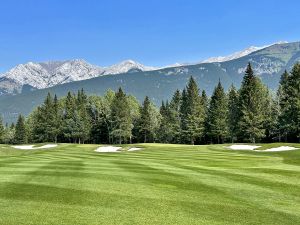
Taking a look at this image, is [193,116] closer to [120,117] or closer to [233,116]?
[233,116]

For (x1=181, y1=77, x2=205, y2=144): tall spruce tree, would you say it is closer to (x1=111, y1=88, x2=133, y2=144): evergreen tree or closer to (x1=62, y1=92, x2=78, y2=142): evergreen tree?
(x1=111, y1=88, x2=133, y2=144): evergreen tree

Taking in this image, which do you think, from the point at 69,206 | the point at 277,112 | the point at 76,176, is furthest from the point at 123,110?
the point at 69,206

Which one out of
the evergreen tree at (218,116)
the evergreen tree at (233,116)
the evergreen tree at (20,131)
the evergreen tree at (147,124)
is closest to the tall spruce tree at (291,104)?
the evergreen tree at (233,116)

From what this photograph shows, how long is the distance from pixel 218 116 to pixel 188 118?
10478mm

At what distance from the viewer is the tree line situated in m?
87.8

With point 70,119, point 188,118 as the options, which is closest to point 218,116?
point 188,118

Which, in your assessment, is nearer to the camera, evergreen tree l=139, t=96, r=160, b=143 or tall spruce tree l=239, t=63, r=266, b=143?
tall spruce tree l=239, t=63, r=266, b=143

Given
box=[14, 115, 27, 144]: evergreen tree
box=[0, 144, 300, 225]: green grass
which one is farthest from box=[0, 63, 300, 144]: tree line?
box=[0, 144, 300, 225]: green grass

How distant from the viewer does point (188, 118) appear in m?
113

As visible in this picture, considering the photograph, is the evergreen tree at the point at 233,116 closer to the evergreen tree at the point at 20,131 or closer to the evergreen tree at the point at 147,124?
the evergreen tree at the point at 147,124

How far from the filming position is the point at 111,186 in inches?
689

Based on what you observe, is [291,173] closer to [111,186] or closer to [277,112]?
[111,186]

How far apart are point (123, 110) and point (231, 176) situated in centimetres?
10016

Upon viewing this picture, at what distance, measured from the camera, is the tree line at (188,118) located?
288 ft
